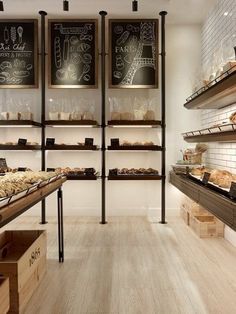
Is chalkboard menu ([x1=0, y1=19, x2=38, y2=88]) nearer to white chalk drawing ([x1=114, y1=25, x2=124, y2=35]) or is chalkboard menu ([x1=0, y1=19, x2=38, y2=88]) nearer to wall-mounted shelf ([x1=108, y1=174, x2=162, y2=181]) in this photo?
white chalk drawing ([x1=114, y1=25, x2=124, y2=35])

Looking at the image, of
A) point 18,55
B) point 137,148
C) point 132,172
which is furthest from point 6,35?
point 132,172

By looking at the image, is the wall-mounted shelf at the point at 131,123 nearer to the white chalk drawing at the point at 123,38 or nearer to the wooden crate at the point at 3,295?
the white chalk drawing at the point at 123,38

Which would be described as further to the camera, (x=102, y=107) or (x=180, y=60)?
(x=180, y=60)

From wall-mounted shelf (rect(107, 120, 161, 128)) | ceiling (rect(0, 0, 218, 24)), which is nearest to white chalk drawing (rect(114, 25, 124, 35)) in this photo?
ceiling (rect(0, 0, 218, 24))

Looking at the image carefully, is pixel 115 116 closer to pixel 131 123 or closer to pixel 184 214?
pixel 131 123

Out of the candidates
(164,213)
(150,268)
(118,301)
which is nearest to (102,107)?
(164,213)

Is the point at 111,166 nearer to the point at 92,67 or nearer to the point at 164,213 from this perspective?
the point at 164,213

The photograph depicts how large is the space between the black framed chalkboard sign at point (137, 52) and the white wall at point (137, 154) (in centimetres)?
34

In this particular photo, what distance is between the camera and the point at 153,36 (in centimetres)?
517

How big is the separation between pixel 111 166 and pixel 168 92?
148 cm

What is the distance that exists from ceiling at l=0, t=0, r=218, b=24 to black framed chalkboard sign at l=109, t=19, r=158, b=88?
6.8 inches

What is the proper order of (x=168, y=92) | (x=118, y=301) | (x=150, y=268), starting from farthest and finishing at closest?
(x=168, y=92), (x=150, y=268), (x=118, y=301)

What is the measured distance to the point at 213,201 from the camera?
287cm

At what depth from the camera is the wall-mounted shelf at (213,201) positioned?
95.5 inches
